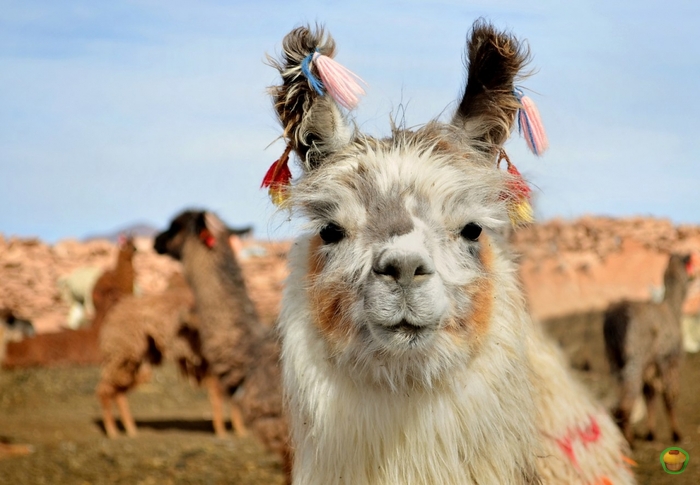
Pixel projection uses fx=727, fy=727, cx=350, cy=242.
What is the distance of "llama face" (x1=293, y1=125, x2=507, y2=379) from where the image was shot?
2.10m

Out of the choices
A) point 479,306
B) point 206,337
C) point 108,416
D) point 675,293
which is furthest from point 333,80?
point 675,293

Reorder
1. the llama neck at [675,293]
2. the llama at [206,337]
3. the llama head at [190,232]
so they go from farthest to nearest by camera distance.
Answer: the llama neck at [675,293] → the llama head at [190,232] → the llama at [206,337]

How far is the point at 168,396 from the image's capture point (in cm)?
1086

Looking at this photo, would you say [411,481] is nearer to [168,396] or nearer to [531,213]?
[531,213]

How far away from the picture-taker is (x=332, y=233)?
243cm

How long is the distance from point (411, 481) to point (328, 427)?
315 mm

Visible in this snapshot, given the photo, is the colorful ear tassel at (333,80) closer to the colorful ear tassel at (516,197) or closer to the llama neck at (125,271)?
the colorful ear tassel at (516,197)

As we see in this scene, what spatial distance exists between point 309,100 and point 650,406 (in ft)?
23.7

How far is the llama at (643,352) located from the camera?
7832mm

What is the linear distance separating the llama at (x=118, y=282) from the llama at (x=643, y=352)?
22.1 feet

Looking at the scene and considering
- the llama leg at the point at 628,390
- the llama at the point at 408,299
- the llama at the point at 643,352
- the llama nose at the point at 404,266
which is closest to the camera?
the llama nose at the point at 404,266

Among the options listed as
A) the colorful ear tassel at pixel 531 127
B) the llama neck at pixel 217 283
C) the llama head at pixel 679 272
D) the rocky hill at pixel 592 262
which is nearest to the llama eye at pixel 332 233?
the colorful ear tassel at pixel 531 127

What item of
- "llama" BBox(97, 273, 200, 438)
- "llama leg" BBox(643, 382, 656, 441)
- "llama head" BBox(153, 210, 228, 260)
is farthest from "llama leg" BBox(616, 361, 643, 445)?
"llama head" BBox(153, 210, 228, 260)

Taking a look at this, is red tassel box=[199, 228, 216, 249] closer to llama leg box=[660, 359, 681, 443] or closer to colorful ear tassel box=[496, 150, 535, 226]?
colorful ear tassel box=[496, 150, 535, 226]
